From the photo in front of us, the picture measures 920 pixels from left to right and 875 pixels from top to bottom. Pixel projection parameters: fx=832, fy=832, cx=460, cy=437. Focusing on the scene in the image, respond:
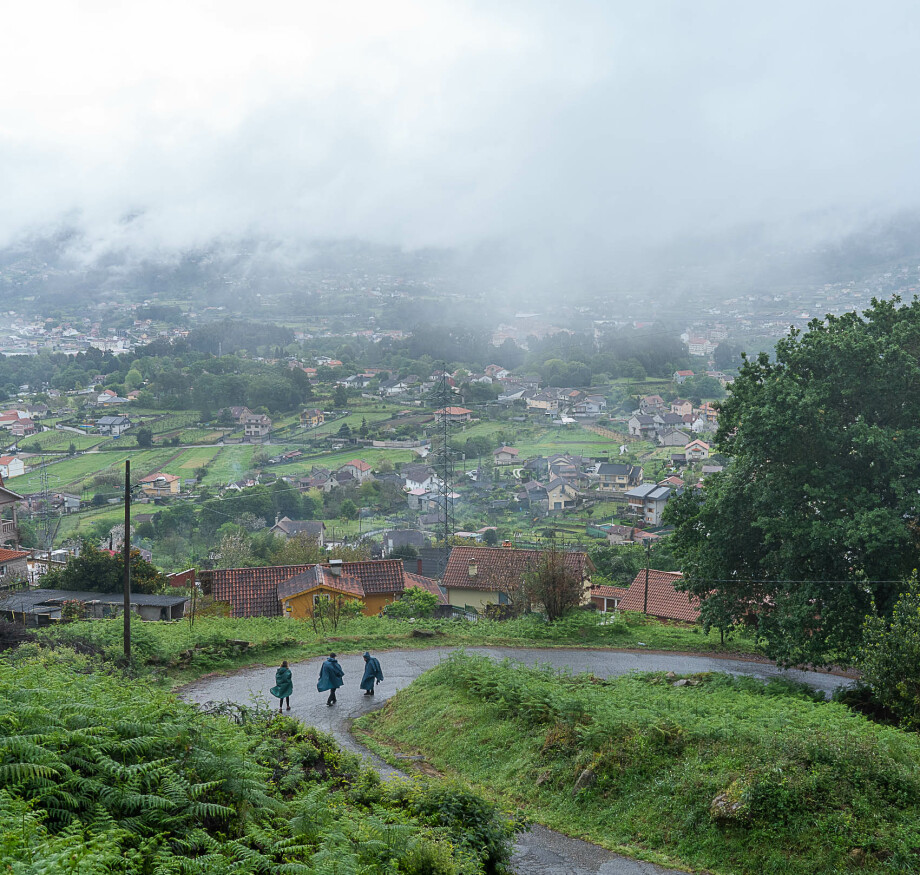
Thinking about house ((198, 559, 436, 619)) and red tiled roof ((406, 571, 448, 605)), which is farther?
red tiled roof ((406, 571, 448, 605))

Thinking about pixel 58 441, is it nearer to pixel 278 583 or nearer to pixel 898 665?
pixel 278 583

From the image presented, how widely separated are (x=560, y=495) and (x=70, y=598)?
45.4 m

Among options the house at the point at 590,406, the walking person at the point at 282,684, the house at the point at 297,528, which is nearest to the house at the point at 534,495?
the house at the point at 297,528

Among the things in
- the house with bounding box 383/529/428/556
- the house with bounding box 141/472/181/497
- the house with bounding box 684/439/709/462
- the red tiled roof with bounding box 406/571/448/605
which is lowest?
the house with bounding box 383/529/428/556

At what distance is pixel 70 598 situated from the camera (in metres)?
21.9

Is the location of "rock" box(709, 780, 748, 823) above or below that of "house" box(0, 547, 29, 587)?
above

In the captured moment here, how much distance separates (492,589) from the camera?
27.7 metres

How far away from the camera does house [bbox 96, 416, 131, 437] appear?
3356 inches

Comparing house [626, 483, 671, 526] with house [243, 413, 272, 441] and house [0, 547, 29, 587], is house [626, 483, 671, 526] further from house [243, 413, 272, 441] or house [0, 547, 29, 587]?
house [243, 413, 272, 441]

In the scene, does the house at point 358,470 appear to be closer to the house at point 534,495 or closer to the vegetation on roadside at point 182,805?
the house at point 534,495

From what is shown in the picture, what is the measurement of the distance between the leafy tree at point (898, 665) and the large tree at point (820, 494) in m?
2.94

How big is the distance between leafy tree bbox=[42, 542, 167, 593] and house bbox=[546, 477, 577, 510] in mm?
41468

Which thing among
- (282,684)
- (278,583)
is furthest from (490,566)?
(282,684)

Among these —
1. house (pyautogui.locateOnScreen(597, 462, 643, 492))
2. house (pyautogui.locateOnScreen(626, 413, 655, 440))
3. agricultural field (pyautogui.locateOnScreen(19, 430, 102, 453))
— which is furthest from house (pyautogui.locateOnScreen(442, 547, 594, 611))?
agricultural field (pyautogui.locateOnScreen(19, 430, 102, 453))
